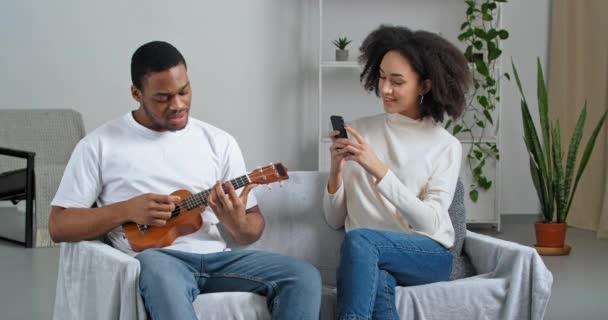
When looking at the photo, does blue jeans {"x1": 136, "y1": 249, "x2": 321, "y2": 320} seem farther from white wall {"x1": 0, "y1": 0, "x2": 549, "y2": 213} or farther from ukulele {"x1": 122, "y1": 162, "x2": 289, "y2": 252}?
white wall {"x1": 0, "y1": 0, "x2": 549, "y2": 213}

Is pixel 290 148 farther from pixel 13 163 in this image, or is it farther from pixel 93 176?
pixel 93 176

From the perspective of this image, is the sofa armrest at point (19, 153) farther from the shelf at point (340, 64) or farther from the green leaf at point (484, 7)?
the green leaf at point (484, 7)

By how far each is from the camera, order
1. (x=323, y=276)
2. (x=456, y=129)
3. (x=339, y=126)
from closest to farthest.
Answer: (x=339, y=126), (x=323, y=276), (x=456, y=129)

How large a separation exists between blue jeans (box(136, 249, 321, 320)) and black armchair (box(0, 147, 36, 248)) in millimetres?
2955

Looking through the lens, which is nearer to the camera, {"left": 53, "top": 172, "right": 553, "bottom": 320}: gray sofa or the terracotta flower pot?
{"left": 53, "top": 172, "right": 553, "bottom": 320}: gray sofa

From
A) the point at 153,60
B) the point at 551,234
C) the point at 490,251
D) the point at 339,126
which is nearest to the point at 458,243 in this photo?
the point at 490,251

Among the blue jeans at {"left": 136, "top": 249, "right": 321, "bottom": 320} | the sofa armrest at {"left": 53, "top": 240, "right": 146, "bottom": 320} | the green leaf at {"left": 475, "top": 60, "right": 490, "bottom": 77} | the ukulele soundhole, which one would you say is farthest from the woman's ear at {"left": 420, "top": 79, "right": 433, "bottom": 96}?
the green leaf at {"left": 475, "top": 60, "right": 490, "bottom": 77}

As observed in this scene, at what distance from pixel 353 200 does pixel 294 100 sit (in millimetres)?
3455

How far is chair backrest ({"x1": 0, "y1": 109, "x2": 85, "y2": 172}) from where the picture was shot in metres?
5.66

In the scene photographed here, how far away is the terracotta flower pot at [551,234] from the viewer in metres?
4.67

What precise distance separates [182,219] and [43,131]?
11.9 feet

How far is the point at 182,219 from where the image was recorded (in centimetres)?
235

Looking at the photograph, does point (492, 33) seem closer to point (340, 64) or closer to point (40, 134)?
point (340, 64)

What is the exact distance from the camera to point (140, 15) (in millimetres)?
5867
